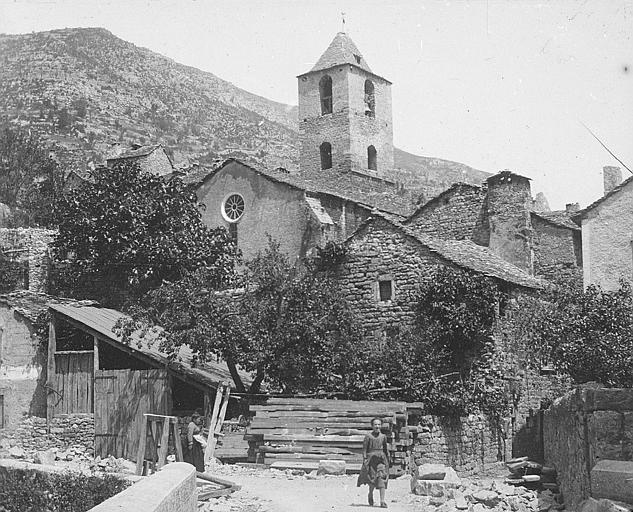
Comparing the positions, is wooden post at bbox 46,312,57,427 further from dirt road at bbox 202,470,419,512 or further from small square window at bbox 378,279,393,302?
small square window at bbox 378,279,393,302

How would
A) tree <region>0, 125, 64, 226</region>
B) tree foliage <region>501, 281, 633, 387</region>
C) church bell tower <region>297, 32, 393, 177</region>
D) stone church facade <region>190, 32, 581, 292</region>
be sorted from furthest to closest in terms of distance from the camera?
1. tree <region>0, 125, 64, 226</region>
2. church bell tower <region>297, 32, 393, 177</region>
3. stone church facade <region>190, 32, 581, 292</region>
4. tree foliage <region>501, 281, 633, 387</region>

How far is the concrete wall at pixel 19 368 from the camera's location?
2550 centimetres

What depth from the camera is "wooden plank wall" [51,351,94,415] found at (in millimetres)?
24859

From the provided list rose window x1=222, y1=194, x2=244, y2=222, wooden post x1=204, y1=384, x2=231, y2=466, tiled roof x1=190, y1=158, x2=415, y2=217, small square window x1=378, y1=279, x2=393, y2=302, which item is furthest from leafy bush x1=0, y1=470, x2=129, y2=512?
rose window x1=222, y1=194, x2=244, y2=222

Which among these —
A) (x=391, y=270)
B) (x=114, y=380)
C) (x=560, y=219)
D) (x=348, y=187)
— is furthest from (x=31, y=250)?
(x=560, y=219)

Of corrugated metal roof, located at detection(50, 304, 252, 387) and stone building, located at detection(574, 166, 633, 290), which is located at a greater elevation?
stone building, located at detection(574, 166, 633, 290)

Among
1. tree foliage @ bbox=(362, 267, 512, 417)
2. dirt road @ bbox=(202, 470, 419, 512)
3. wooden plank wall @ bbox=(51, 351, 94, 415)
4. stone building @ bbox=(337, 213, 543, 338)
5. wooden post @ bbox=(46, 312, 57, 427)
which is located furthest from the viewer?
wooden post @ bbox=(46, 312, 57, 427)

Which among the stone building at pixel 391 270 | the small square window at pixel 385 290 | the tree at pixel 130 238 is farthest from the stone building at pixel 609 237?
the tree at pixel 130 238

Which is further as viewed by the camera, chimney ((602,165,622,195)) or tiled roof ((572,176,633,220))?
chimney ((602,165,622,195))

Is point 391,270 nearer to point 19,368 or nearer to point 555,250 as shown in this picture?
point 19,368

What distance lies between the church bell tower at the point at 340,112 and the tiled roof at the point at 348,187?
674 mm

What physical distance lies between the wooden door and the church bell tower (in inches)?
1169

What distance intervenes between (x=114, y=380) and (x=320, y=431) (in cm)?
649

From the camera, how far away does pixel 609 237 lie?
32.1 m
